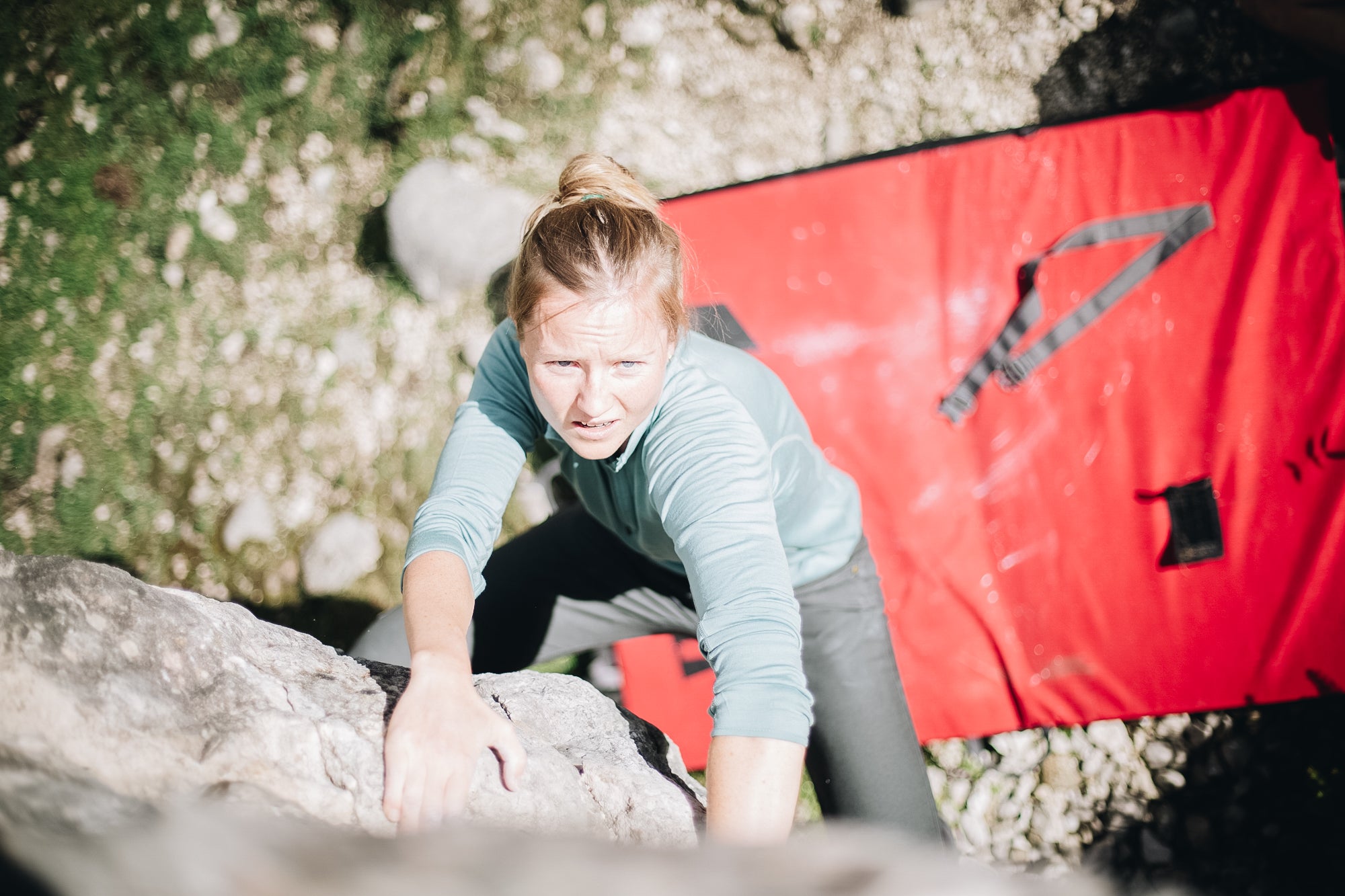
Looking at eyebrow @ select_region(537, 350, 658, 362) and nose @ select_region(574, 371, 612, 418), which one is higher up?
eyebrow @ select_region(537, 350, 658, 362)

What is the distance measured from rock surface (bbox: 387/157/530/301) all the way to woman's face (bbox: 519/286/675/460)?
1.94 m

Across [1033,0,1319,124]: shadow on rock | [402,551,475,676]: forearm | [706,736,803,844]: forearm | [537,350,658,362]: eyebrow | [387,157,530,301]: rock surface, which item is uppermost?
[1033,0,1319,124]: shadow on rock

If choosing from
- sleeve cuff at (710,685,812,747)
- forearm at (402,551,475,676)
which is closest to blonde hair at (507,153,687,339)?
forearm at (402,551,475,676)

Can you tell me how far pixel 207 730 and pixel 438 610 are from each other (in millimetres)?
508

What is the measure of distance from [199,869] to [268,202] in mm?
4043

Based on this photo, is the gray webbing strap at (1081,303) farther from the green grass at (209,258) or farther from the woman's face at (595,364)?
the green grass at (209,258)

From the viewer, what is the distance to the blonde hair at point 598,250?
171 centimetres

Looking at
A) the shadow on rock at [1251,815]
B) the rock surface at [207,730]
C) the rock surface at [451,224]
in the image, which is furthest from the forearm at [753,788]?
the rock surface at [451,224]

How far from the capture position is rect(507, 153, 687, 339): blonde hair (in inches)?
67.1

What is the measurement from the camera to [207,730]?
1.32 metres

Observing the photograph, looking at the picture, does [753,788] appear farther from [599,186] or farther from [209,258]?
[209,258]

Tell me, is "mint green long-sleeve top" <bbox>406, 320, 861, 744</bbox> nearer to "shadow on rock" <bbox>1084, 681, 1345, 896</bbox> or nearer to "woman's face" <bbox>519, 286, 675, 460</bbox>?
"woman's face" <bbox>519, 286, 675, 460</bbox>

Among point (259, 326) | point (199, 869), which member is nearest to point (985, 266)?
point (199, 869)

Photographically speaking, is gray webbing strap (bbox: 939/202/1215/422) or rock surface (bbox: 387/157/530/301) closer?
gray webbing strap (bbox: 939/202/1215/422)
